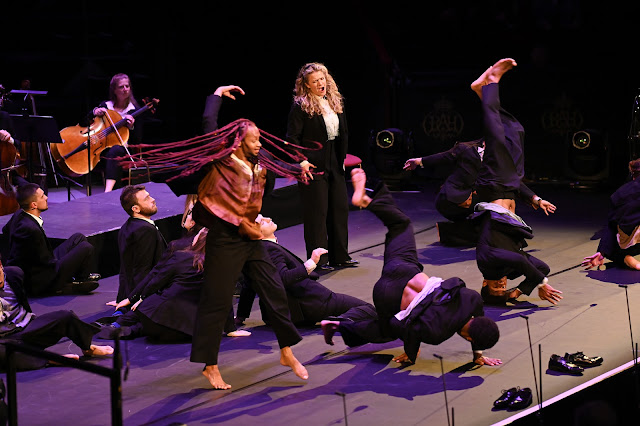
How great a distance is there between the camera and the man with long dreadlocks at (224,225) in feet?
16.1

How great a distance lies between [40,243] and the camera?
6.87 meters

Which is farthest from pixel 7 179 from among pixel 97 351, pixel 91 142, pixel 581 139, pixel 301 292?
pixel 581 139

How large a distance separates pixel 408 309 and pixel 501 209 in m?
1.57

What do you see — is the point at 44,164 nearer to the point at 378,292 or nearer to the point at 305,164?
the point at 305,164

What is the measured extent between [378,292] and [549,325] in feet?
4.22

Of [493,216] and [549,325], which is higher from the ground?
[493,216]

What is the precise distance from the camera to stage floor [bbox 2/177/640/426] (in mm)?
4633

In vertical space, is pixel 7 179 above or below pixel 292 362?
above

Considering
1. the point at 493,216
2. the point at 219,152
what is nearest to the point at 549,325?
the point at 493,216

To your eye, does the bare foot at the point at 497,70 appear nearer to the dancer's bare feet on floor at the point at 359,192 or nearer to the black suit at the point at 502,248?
the black suit at the point at 502,248

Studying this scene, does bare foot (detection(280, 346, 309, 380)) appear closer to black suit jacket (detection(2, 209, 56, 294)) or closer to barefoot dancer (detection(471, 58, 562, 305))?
barefoot dancer (detection(471, 58, 562, 305))

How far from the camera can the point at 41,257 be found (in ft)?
22.6

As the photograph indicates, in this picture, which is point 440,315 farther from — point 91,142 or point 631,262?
point 91,142

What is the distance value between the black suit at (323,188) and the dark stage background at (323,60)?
11.9 ft
